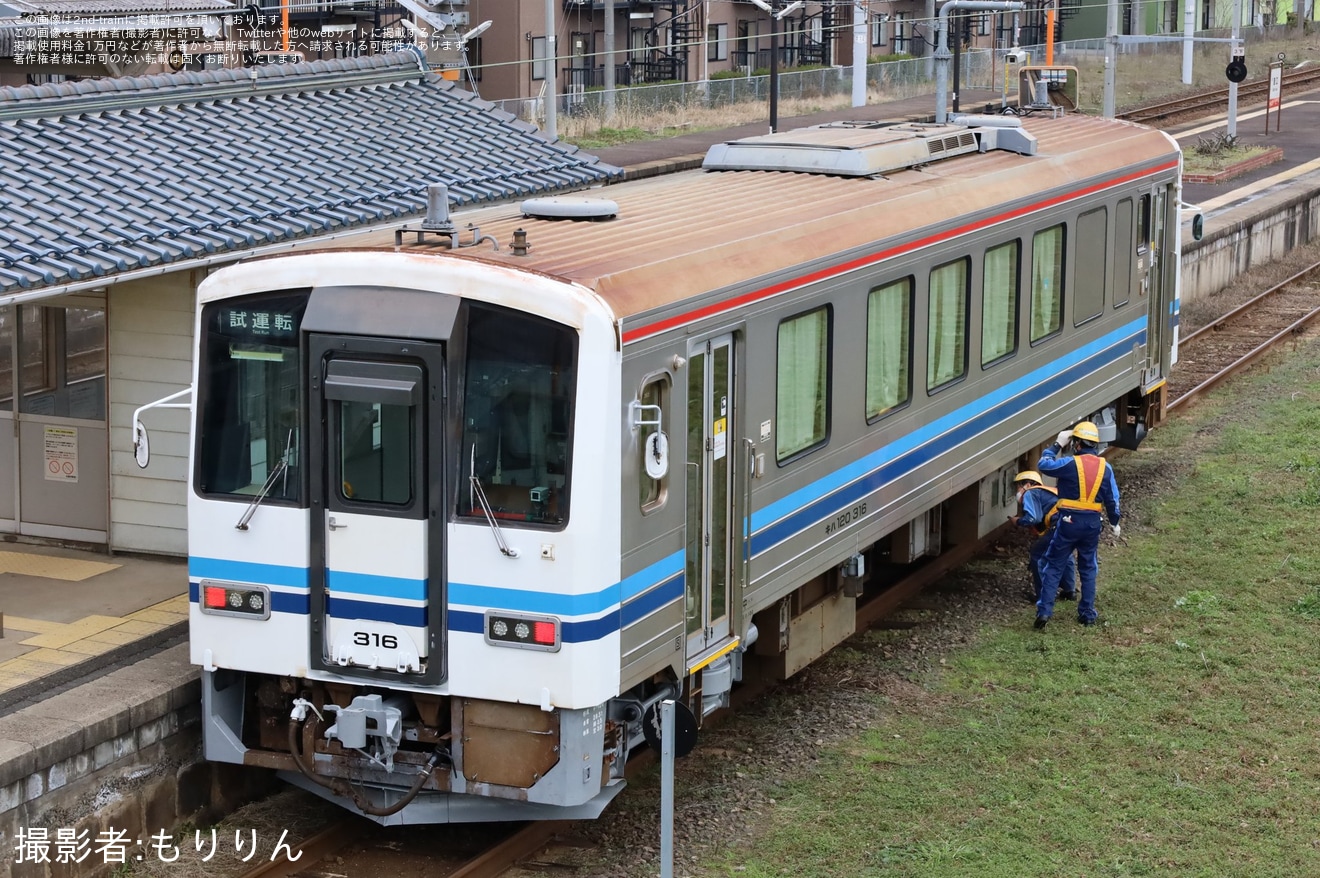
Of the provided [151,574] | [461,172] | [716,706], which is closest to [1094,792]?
[716,706]

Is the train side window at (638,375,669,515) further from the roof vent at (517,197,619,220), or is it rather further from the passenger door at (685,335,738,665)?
the roof vent at (517,197,619,220)

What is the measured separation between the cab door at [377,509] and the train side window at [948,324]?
4151 millimetres

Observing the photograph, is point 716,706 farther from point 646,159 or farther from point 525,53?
point 525,53

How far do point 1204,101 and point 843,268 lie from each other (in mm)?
40109

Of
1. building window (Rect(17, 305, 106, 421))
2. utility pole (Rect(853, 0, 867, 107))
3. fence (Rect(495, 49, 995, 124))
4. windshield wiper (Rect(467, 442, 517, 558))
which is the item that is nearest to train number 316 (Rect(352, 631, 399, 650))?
windshield wiper (Rect(467, 442, 517, 558))

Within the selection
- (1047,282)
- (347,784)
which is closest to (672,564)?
(347,784)

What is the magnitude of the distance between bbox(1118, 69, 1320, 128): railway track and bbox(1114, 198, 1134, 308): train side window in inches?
1091

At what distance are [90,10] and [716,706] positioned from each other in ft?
63.1

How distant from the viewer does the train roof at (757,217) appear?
309 inches

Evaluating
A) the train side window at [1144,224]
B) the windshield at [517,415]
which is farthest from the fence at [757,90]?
the windshield at [517,415]

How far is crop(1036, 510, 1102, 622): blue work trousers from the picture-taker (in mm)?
11148

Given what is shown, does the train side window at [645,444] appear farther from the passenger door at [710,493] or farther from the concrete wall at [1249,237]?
the concrete wall at [1249,237]

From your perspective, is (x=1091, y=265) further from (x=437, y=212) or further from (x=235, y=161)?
(x=437, y=212)

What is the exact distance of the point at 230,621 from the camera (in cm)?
791
